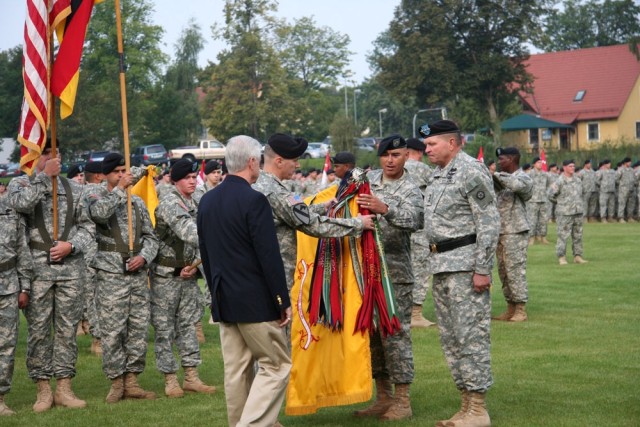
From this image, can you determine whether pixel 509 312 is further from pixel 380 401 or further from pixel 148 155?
pixel 148 155

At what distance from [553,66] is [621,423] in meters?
74.2

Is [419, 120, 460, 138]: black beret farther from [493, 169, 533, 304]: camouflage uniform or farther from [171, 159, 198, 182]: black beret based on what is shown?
[493, 169, 533, 304]: camouflage uniform

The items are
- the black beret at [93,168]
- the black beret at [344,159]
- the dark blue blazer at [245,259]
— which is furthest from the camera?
the black beret at [93,168]

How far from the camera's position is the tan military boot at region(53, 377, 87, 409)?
9.53 m

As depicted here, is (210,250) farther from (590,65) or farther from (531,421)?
(590,65)

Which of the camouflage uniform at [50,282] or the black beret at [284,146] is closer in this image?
the black beret at [284,146]

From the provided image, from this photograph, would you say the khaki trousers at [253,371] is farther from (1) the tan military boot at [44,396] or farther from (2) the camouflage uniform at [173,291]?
(1) the tan military boot at [44,396]

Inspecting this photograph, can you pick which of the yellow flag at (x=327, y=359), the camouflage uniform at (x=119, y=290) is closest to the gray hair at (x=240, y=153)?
the yellow flag at (x=327, y=359)

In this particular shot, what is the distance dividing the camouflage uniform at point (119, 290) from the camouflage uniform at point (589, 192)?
28.7 meters

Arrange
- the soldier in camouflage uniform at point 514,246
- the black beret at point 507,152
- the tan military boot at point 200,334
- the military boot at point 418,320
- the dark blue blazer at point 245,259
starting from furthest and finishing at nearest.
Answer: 1. the soldier in camouflage uniform at point 514,246
2. the military boot at point 418,320
3. the black beret at point 507,152
4. the tan military boot at point 200,334
5. the dark blue blazer at point 245,259

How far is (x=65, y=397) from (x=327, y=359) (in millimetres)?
2918

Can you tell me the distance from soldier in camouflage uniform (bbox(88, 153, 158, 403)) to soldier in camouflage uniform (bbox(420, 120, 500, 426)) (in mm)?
3139

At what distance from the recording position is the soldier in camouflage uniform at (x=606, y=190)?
1410 inches

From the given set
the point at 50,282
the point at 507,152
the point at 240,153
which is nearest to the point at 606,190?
the point at 507,152
